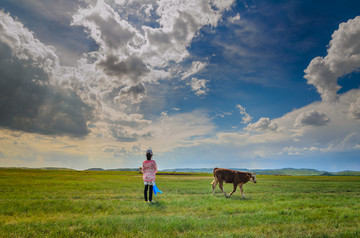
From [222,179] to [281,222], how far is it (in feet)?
30.5

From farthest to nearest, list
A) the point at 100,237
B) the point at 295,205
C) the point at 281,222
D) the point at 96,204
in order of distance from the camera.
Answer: the point at 295,205
the point at 96,204
the point at 281,222
the point at 100,237

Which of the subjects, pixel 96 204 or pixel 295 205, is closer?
pixel 96 204

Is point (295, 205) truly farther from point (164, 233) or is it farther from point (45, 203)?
point (45, 203)

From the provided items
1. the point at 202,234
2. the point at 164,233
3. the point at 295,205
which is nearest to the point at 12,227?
the point at 164,233

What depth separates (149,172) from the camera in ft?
42.3

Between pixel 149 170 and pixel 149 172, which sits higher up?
pixel 149 170

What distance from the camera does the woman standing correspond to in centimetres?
1281

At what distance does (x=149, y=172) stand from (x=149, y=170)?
141 millimetres

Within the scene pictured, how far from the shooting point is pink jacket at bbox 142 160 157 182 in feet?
42.0

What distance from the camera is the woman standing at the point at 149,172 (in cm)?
1281

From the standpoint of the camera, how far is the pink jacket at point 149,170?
42.0 ft

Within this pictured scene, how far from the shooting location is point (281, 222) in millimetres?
8320

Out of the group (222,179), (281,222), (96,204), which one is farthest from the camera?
(222,179)

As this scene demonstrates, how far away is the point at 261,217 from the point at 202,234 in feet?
12.2
